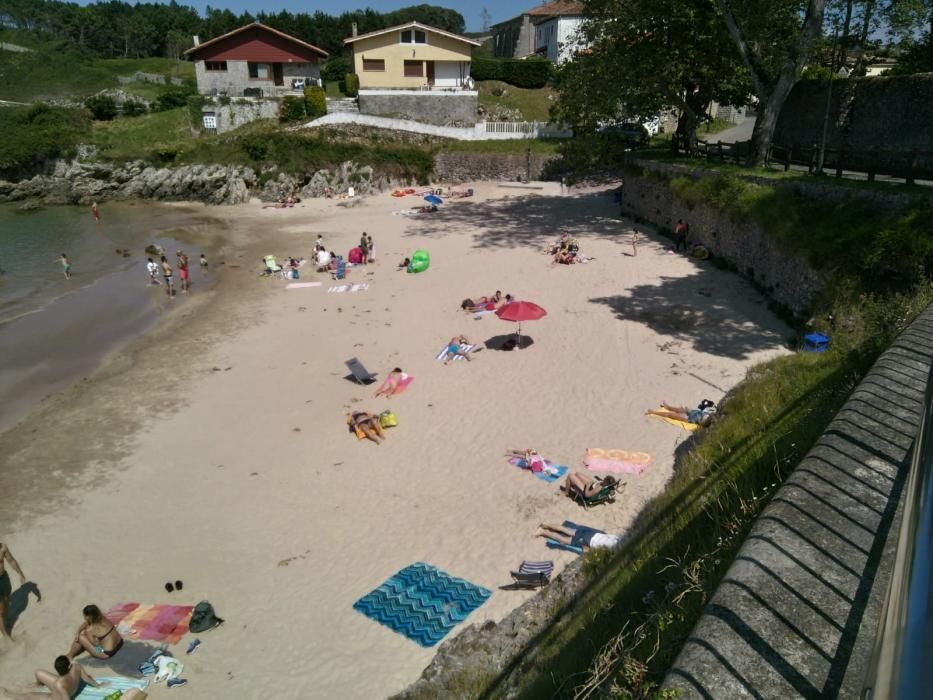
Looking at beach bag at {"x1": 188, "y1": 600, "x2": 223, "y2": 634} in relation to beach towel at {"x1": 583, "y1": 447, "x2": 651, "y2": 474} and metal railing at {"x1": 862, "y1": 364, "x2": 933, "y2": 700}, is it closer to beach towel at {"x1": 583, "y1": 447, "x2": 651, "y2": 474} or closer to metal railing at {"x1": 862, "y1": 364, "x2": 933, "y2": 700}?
beach towel at {"x1": 583, "y1": 447, "x2": 651, "y2": 474}

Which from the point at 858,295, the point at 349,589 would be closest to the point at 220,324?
the point at 349,589

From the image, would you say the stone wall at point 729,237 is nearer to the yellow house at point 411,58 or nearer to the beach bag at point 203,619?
the beach bag at point 203,619

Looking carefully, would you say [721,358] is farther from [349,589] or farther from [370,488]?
[349,589]

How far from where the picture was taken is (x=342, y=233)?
1284 inches

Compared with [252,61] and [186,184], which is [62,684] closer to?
[186,184]

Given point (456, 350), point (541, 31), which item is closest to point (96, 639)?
point (456, 350)

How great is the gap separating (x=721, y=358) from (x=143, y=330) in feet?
57.0

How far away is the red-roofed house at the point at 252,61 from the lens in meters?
51.8

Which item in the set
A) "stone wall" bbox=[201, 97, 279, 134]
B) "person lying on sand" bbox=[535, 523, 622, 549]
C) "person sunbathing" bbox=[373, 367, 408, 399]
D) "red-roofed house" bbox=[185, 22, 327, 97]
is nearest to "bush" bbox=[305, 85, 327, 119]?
"stone wall" bbox=[201, 97, 279, 134]

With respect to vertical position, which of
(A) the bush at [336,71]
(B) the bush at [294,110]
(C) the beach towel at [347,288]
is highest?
(A) the bush at [336,71]

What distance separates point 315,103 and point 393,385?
37.6m

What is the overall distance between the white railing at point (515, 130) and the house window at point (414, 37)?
33.5 feet

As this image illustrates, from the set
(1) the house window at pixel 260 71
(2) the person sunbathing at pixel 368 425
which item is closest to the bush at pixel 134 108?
(1) the house window at pixel 260 71

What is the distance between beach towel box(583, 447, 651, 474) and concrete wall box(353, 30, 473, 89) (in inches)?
1761
